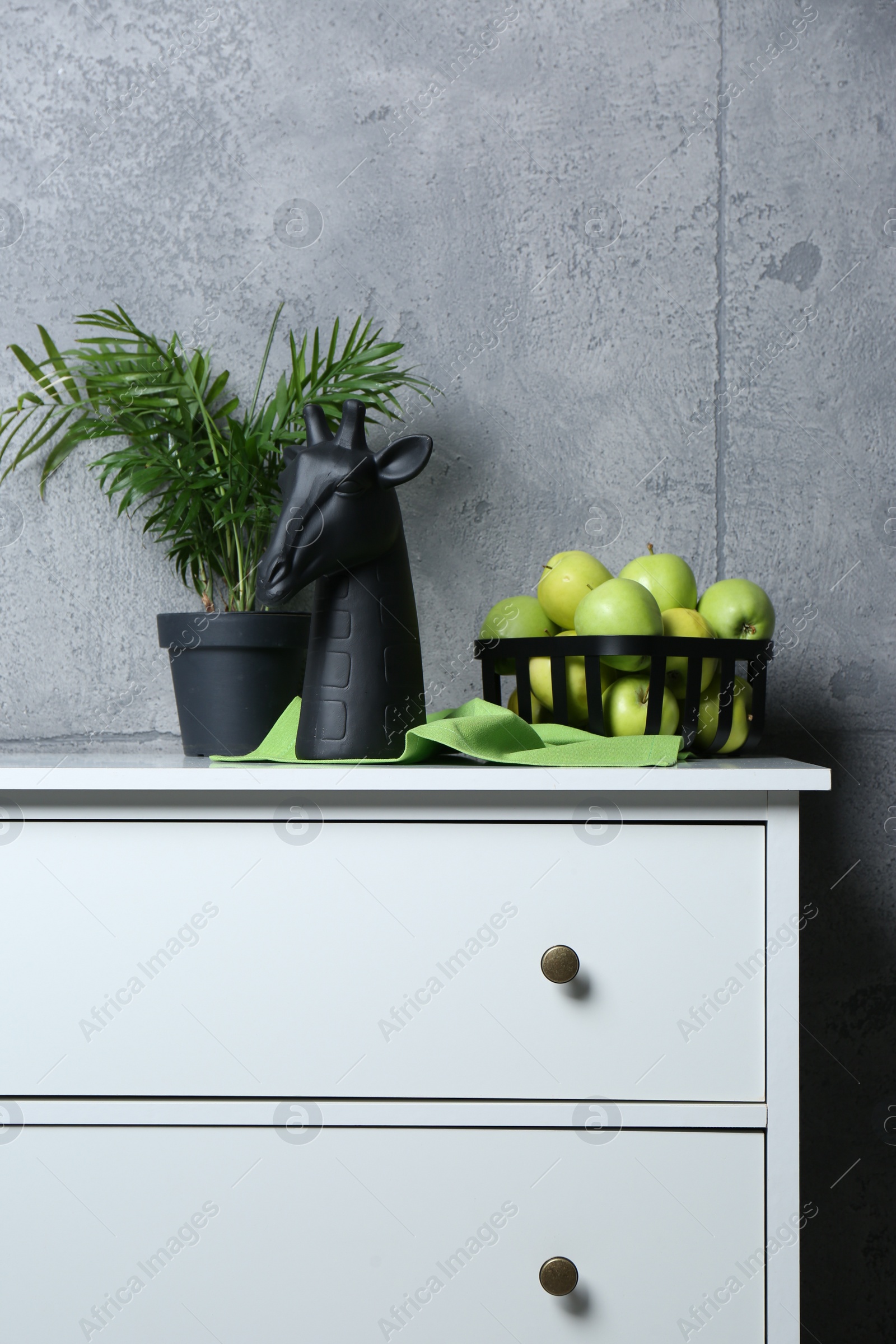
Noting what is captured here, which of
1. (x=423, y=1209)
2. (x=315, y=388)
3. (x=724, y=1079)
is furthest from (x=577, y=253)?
(x=423, y=1209)

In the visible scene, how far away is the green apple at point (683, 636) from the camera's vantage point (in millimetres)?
853

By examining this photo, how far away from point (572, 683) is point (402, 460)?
259 mm

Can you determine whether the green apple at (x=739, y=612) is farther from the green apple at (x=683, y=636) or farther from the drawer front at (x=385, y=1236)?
the drawer front at (x=385, y=1236)

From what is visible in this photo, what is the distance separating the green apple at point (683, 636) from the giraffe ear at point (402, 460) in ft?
0.89

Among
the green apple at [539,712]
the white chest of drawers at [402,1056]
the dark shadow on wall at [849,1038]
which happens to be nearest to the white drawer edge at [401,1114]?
the white chest of drawers at [402,1056]

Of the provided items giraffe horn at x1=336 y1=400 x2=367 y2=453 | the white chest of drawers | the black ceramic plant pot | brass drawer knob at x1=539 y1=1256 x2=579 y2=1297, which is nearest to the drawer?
the white chest of drawers

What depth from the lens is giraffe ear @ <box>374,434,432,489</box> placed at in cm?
83

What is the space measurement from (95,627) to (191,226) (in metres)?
0.53

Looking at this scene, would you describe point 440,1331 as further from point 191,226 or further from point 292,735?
point 191,226

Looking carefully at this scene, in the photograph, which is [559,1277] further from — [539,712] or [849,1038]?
[849,1038]

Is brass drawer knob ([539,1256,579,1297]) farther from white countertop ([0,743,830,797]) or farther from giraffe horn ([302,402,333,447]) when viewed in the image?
giraffe horn ([302,402,333,447])

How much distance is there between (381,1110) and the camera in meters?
0.72

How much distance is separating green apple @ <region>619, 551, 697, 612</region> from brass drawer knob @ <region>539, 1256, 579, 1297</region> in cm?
56

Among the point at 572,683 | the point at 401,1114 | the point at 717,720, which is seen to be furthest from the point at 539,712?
the point at 401,1114
